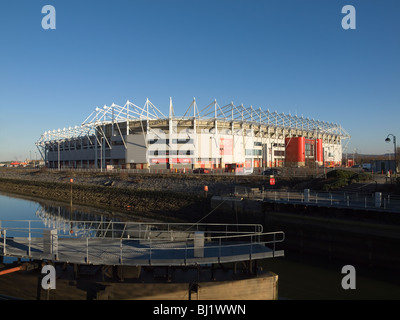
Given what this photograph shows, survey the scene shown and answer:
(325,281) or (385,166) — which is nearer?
(325,281)

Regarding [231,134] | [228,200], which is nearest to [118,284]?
[228,200]

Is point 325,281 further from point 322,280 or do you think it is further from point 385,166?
point 385,166

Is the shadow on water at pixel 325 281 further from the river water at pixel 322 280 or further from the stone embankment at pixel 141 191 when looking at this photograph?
the stone embankment at pixel 141 191

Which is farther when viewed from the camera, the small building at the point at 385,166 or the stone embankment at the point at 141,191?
the small building at the point at 385,166
